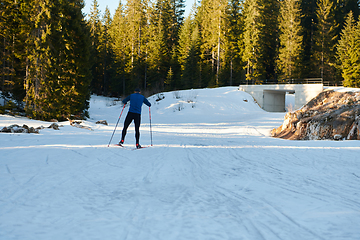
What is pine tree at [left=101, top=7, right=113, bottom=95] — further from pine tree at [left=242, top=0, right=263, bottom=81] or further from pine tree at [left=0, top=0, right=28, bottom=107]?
pine tree at [left=0, top=0, right=28, bottom=107]

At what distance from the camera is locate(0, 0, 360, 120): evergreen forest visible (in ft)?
56.2

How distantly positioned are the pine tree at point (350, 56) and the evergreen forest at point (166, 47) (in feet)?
0.45

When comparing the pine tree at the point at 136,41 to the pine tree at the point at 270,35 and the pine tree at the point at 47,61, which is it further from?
the pine tree at the point at 47,61

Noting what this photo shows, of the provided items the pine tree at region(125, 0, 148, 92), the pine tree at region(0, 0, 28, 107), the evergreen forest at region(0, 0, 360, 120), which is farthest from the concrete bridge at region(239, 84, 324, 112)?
the pine tree at region(0, 0, 28, 107)

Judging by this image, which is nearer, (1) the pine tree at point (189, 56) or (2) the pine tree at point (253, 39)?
(2) the pine tree at point (253, 39)

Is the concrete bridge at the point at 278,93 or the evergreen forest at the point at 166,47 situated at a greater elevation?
the evergreen forest at the point at 166,47

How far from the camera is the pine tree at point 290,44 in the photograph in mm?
42250

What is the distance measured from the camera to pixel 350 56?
37.3 m

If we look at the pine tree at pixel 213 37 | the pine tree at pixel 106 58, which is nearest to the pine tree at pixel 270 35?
the pine tree at pixel 213 37

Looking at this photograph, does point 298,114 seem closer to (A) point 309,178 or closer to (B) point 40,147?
(A) point 309,178

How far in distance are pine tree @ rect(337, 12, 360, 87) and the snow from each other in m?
35.4

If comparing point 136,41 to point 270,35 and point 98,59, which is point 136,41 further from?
point 270,35

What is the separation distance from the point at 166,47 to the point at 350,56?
3165 centimetres

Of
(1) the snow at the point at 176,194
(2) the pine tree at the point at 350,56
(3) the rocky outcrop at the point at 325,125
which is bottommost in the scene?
(1) the snow at the point at 176,194
